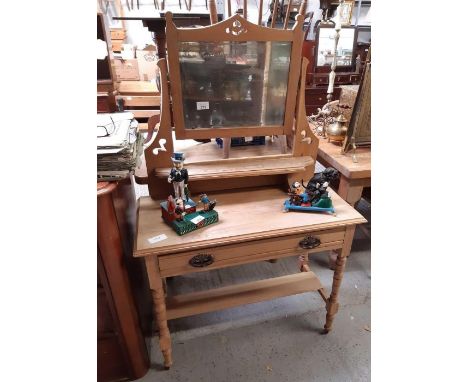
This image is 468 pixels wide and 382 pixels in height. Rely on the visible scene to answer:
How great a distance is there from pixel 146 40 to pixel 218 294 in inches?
137

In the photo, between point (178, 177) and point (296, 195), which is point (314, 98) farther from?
point (178, 177)

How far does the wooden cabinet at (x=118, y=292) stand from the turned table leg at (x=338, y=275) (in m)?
0.82

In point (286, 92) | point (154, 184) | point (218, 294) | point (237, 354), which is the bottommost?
point (237, 354)

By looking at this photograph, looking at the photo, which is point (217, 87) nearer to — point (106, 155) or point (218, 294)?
point (106, 155)

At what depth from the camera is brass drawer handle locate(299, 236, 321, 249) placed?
108 centimetres

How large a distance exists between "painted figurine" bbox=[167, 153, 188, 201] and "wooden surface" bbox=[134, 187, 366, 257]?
0.41ft

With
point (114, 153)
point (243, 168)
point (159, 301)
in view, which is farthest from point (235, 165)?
point (159, 301)

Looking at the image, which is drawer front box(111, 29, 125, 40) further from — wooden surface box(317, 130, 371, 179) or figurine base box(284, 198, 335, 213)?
figurine base box(284, 198, 335, 213)

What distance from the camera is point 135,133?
1.11 m

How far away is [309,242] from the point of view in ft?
3.56

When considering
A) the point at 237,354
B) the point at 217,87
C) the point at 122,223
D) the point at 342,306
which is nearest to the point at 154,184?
the point at 122,223

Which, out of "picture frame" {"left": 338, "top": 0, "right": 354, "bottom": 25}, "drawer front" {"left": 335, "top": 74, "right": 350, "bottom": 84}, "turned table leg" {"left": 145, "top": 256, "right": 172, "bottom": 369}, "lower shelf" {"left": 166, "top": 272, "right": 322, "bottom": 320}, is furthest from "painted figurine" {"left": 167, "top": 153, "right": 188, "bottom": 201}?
"picture frame" {"left": 338, "top": 0, "right": 354, "bottom": 25}

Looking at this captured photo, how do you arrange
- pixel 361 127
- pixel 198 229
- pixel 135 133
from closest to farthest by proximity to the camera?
1. pixel 198 229
2. pixel 135 133
3. pixel 361 127

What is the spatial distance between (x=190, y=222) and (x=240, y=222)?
174 millimetres
